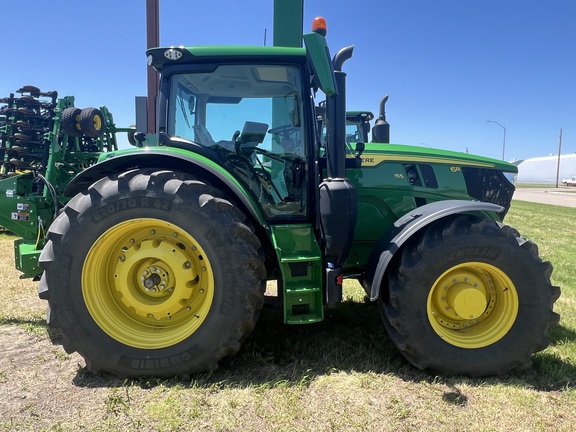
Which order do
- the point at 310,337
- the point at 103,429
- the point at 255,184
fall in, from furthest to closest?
the point at 310,337
the point at 255,184
the point at 103,429

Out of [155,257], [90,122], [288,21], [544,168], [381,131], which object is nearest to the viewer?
[155,257]

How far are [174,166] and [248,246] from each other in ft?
2.71

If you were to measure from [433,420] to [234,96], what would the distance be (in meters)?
2.46

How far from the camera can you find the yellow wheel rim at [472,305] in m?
2.66

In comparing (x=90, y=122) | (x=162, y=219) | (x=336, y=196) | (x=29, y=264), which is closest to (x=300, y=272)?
(x=336, y=196)

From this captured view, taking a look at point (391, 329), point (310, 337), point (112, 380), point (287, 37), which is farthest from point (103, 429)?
point (287, 37)

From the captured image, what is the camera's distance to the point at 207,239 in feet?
8.27

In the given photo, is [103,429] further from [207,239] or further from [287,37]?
[287,37]

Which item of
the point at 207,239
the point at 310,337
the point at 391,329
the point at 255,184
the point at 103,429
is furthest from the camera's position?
the point at 310,337

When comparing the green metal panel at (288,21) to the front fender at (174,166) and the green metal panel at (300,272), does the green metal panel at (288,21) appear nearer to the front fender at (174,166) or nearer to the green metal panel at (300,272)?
the front fender at (174,166)

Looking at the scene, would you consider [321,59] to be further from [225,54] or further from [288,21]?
[288,21]

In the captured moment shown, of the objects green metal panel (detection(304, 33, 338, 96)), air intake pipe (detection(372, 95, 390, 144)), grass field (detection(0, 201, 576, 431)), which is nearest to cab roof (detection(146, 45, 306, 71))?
green metal panel (detection(304, 33, 338, 96))

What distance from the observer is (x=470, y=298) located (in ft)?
8.72

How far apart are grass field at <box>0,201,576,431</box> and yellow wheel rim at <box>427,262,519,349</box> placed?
280mm
